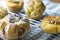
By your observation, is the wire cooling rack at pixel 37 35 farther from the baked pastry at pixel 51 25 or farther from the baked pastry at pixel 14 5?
the baked pastry at pixel 14 5

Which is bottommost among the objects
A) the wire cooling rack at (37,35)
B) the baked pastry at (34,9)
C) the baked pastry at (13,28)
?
the wire cooling rack at (37,35)

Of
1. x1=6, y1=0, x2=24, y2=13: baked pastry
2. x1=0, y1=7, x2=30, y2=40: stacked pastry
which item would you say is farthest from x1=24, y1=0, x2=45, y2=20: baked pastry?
x1=0, y1=7, x2=30, y2=40: stacked pastry

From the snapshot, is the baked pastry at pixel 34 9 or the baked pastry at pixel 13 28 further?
the baked pastry at pixel 34 9

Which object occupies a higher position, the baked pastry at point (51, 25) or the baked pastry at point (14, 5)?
the baked pastry at point (14, 5)

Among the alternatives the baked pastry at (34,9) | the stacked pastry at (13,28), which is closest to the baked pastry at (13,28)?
the stacked pastry at (13,28)

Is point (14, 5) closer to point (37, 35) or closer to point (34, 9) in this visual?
point (34, 9)

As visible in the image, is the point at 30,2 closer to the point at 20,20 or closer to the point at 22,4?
the point at 22,4

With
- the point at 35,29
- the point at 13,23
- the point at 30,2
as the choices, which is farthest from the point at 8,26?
the point at 30,2

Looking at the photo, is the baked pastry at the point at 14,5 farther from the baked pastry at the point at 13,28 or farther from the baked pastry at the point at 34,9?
the baked pastry at the point at 13,28
